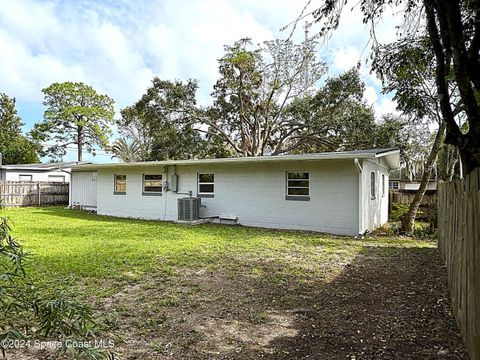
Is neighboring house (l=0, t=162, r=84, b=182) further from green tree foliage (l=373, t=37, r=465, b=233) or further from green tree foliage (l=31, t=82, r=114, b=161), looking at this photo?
green tree foliage (l=373, t=37, r=465, b=233)

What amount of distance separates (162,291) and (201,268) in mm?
1387

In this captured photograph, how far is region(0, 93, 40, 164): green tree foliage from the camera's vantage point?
33688 millimetres

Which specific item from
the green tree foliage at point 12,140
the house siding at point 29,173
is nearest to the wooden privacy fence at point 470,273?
the house siding at point 29,173

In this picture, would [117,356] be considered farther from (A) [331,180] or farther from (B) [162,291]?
(A) [331,180]

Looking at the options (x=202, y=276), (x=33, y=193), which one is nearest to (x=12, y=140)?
(x=33, y=193)

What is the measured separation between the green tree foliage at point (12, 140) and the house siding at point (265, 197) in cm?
2364

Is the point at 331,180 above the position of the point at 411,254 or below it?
above

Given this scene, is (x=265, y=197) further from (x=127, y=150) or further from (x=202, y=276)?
(x=127, y=150)

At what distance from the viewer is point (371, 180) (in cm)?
1180

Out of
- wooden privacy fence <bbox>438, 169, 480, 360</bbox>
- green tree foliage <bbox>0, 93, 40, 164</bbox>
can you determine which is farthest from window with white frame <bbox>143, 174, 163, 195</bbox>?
green tree foliage <bbox>0, 93, 40, 164</bbox>

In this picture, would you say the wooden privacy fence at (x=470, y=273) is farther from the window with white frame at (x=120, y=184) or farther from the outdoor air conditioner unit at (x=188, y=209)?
the window with white frame at (x=120, y=184)

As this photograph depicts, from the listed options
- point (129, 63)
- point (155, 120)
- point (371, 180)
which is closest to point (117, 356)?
point (371, 180)

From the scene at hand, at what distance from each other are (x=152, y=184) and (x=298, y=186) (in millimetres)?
6411

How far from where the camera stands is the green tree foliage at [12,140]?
33688 millimetres
